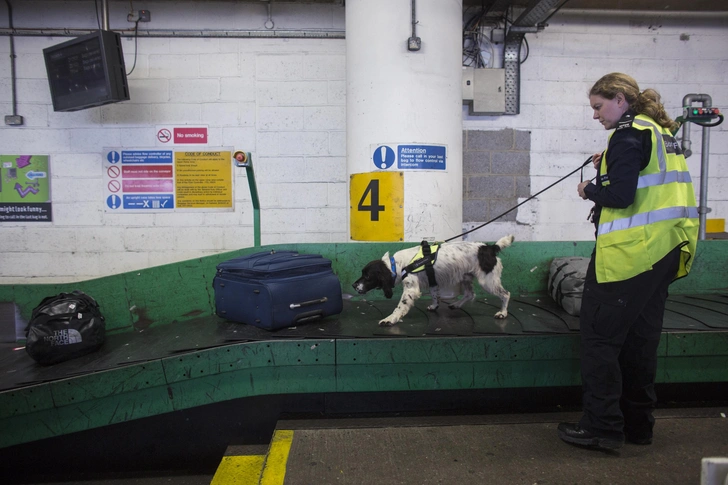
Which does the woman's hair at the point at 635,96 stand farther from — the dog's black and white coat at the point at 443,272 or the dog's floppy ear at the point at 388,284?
the dog's floppy ear at the point at 388,284

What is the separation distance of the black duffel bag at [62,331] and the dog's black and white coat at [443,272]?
171 cm

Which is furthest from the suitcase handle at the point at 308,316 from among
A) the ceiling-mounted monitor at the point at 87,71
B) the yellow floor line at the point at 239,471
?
the ceiling-mounted monitor at the point at 87,71

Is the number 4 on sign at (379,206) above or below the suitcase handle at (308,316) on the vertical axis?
above

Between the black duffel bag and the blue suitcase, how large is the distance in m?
0.79

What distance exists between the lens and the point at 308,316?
283 centimetres

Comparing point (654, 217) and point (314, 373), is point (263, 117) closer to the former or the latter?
point (314, 373)

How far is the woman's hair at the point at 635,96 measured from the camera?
6.43 feet

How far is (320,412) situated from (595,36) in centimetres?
482

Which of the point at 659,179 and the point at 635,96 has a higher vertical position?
the point at 635,96

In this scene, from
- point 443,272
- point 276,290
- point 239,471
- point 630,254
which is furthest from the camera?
point 443,272

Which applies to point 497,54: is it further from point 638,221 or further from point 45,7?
point 45,7

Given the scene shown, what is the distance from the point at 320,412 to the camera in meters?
2.78

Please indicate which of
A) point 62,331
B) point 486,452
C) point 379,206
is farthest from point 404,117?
point 62,331

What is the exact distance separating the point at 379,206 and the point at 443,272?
982mm
